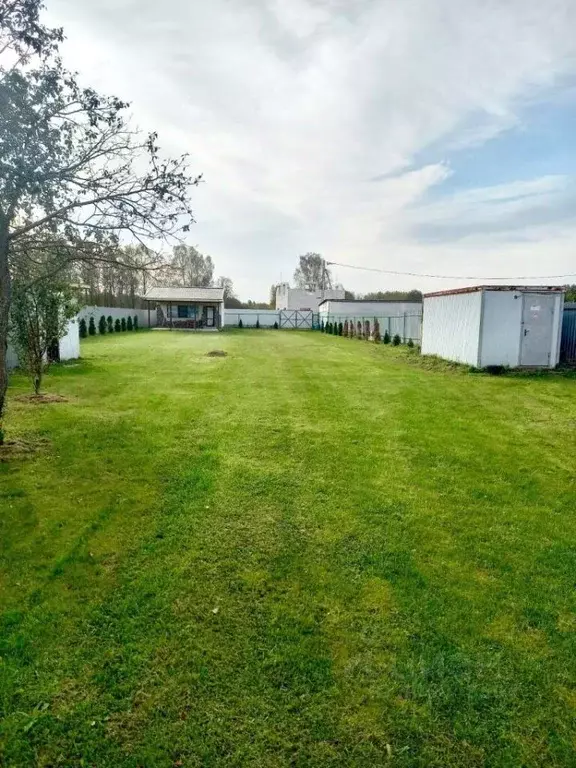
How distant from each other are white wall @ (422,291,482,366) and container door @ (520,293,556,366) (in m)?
1.23

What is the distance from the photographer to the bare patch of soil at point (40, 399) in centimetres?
817

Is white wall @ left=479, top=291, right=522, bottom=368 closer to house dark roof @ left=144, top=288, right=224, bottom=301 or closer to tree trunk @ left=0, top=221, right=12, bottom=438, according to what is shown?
tree trunk @ left=0, top=221, right=12, bottom=438

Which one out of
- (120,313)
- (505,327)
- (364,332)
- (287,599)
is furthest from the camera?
(120,313)

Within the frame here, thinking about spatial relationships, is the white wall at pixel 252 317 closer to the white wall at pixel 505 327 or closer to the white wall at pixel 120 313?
the white wall at pixel 120 313

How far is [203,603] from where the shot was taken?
2947 millimetres

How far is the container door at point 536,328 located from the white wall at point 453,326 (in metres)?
1.23

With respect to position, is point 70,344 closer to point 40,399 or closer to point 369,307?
point 40,399

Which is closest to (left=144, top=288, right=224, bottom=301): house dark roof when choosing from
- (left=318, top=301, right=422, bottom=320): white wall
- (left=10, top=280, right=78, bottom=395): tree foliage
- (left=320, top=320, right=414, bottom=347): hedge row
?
(left=320, top=320, right=414, bottom=347): hedge row

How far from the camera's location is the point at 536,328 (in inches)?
490

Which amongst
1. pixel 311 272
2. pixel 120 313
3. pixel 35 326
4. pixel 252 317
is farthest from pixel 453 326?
pixel 311 272

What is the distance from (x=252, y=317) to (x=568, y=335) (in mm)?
31059

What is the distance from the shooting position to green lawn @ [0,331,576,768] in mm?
2090

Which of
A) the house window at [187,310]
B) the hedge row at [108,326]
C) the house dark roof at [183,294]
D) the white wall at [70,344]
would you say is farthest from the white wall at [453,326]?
the house window at [187,310]

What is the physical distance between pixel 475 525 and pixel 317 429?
123 inches
